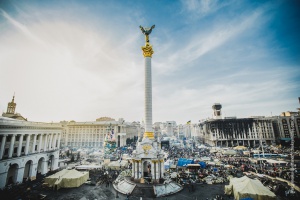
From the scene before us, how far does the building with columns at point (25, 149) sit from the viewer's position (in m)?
28.0

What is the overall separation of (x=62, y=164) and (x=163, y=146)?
46.6 meters

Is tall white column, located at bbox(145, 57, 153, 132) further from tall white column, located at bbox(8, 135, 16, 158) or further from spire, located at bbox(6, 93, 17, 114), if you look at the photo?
spire, located at bbox(6, 93, 17, 114)

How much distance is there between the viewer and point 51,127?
136 feet

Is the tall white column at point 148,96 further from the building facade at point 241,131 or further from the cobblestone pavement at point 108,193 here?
the building facade at point 241,131

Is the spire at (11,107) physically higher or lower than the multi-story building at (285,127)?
higher

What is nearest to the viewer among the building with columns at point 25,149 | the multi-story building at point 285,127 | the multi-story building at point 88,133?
the building with columns at point 25,149

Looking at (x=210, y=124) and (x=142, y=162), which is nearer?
(x=142, y=162)

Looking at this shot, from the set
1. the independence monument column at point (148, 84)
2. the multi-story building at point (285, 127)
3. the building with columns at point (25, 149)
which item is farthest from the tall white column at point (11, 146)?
the multi-story building at point (285, 127)

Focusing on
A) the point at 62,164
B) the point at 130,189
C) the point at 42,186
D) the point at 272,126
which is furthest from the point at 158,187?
the point at 272,126

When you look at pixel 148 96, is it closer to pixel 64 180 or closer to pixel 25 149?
pixel 64 180

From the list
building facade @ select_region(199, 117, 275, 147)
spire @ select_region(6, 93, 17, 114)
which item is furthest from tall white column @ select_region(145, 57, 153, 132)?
building facade @ select_region(199, 117, 275, 147)

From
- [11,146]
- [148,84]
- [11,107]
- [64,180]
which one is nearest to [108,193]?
[64,180]

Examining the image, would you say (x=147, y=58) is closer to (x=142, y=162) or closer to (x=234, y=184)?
(x=142, y=162)

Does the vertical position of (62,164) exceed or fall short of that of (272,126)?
it falls short
